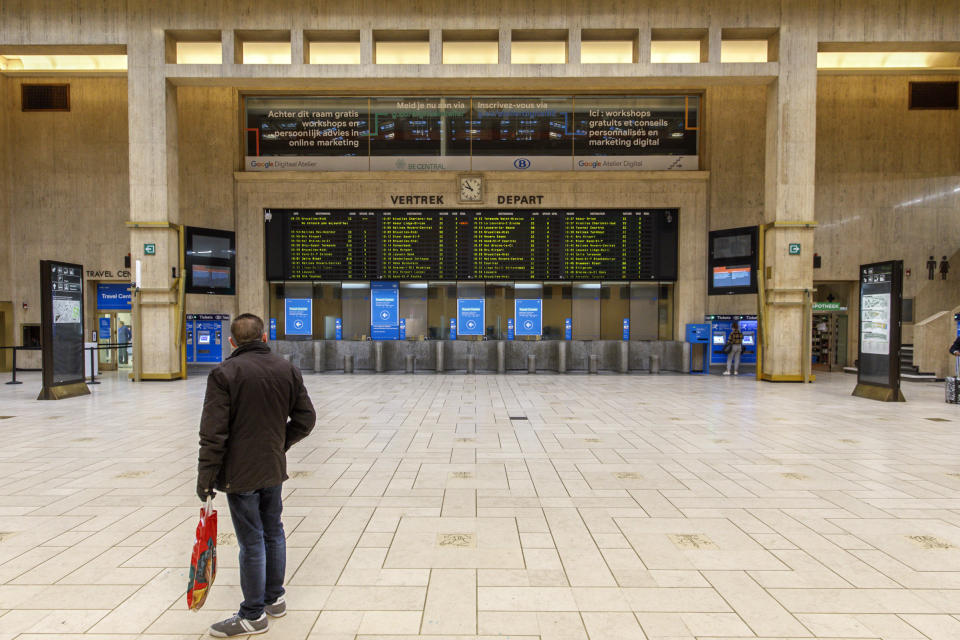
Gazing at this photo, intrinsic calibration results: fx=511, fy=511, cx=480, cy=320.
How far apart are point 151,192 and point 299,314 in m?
4.97

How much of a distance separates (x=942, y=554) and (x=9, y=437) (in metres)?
9.59

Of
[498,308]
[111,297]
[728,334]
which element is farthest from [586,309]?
[111,297]

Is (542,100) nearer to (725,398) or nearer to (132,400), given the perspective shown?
(725,398)

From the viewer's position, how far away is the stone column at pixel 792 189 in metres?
12.3

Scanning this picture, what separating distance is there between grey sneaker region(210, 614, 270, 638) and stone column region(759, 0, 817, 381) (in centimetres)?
1298

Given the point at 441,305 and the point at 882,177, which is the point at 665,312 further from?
the point at 882,177

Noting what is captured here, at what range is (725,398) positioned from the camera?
10.0m

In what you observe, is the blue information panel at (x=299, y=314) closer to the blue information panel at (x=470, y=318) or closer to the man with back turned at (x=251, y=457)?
the blue information panel at (x=470, y=318)

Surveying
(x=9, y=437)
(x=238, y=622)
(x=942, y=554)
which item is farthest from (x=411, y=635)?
(x=9, y=437)

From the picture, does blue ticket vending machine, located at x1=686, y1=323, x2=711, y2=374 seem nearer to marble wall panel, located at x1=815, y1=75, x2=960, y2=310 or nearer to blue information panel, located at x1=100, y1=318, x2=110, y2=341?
marble wall panel, located at x1=815, y1=75, x2=960, y2=310

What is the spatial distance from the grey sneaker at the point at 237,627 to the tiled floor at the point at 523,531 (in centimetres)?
11

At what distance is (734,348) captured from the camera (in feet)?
45.8

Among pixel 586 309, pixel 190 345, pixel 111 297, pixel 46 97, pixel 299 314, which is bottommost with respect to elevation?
pixel 190 345

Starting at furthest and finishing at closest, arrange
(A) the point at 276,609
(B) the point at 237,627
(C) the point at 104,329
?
(C) the point at 104,329
(A) the point at 276,609
(B) the point at 237,627
